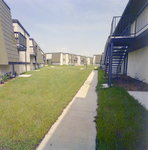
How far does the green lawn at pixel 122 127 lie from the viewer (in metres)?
1.89

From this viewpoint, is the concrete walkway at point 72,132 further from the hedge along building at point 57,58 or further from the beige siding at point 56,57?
the beige siding at point 56,57

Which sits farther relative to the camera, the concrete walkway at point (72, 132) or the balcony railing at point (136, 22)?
the balcony railing at point (136, 22)

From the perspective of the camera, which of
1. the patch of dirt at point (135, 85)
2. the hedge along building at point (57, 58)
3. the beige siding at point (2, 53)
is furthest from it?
the hedge along building at point (57, 58)

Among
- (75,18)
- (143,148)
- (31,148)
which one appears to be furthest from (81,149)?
(75,18)

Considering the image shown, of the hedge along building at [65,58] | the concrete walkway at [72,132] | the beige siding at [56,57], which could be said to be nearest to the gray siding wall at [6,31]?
the concrete walkway at [72,132]

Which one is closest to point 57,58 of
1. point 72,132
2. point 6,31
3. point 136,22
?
point 6,31

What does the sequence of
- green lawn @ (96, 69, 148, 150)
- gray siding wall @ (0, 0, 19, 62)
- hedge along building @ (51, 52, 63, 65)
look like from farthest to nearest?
hedge along building @ (51, 52, 63, 65)
gray siding wall @ (0, 0, 19, 62)
green lawn @ (96, 69, 148, 150)

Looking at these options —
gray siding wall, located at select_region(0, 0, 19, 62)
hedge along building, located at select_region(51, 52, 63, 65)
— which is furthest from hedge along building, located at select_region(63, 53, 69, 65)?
gray siding wall, located at select_region(0, 0, 19, 62)

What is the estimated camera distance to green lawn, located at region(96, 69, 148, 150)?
1.89 meters

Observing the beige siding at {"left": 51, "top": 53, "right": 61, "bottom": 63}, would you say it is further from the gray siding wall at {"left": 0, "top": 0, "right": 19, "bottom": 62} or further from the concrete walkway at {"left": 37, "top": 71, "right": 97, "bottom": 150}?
the concrete walkway at {"left": 37, "top": 71, "right": 97, "bottom": 150}

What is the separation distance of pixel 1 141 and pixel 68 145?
1341 mm

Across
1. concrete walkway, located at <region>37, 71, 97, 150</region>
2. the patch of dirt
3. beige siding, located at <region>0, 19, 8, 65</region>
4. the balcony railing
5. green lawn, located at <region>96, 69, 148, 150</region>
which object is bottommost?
concrete walkway, located at <region>37, 71, 97, 150</region>

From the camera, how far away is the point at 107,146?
6.08 feet

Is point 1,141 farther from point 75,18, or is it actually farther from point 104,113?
point 75,18
